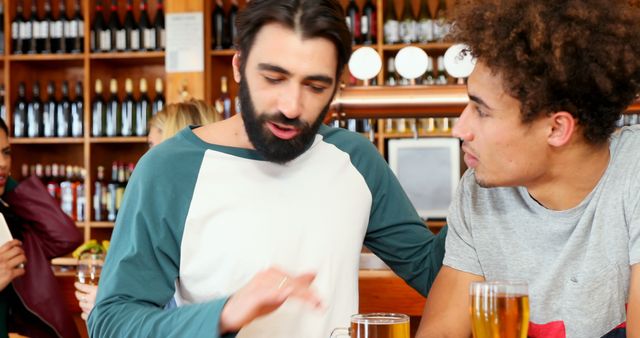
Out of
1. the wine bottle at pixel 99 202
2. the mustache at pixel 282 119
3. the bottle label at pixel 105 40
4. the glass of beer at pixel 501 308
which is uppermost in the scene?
the bottle label at pixel 105 40

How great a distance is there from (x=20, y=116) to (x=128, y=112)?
705mm

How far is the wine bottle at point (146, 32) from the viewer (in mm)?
5293

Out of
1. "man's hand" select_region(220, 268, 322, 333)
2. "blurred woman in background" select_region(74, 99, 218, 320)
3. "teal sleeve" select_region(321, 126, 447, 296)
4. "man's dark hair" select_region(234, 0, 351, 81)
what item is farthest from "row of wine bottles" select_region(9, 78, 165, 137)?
"man's hand" select_region(220, 268, 322, 333)

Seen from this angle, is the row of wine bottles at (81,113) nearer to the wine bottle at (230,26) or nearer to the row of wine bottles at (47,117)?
the row of wine bottles at (47,117)

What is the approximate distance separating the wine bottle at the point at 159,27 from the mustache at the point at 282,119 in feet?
12.9

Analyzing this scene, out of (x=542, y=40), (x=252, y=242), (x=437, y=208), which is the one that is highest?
(x=542, y=40)

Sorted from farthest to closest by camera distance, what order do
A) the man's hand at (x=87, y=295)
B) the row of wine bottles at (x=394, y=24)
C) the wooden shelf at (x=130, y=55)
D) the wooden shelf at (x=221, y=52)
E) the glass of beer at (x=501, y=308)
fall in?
1. the wooden shelf at (x=130, y=55)
2. the wooden shelf at (x=221, y=52)
3. the row of wine bottles at (x=394, y=24)
4. the man's hand at (x=87, y=295)
5. the glass of beer at (x=501, y=308)

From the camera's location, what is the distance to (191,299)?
5.04 ft

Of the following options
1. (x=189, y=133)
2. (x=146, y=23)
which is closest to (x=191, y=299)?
(x=189, y=133)

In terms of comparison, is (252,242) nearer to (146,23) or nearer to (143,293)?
(143,293)

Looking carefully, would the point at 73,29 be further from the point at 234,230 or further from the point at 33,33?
the point at 234,230

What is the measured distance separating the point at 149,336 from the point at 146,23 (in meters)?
4.34

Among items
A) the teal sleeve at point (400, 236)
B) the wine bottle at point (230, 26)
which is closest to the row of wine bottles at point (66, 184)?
the wine bottle at point (230, 26)

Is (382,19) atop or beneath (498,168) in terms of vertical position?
atop
